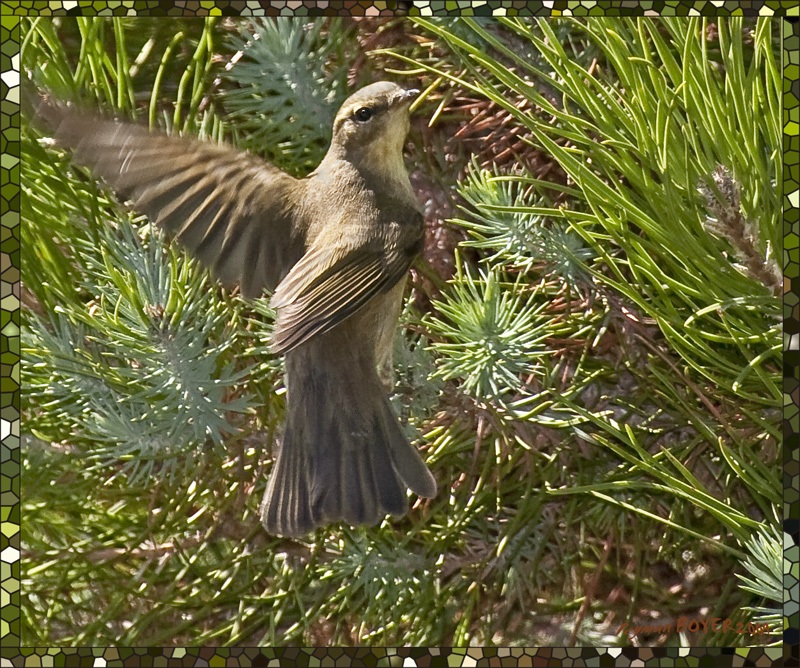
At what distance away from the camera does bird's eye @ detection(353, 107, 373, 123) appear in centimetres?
76

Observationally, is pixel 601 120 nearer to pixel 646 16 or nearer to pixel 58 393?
pixel 646 16

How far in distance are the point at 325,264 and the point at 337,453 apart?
0.53ft

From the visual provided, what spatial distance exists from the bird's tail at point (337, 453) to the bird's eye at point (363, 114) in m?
0.19

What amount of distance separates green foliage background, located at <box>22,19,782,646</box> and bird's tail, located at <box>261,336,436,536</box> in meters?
0.02

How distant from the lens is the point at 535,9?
742mm

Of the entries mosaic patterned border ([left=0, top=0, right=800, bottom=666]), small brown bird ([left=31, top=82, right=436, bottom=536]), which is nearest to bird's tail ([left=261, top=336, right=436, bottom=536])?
small brown bird ([left=31, top=82, right=436, bottom=536])

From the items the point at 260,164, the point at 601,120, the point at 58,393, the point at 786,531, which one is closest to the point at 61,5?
the point at 260,164

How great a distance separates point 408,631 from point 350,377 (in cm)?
22

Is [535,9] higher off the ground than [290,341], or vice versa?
[535,9]

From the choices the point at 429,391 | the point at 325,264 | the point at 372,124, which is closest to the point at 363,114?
the point at 372,124
